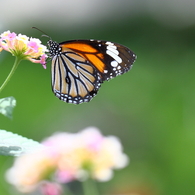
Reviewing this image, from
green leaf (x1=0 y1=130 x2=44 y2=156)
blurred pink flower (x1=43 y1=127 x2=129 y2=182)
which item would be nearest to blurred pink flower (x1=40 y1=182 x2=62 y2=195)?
blurred pink flower (x1=43 y1=127 x2=129 y2=182)

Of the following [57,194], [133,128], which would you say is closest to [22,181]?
[57,194]

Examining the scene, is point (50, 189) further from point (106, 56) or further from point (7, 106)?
point (106, 56)

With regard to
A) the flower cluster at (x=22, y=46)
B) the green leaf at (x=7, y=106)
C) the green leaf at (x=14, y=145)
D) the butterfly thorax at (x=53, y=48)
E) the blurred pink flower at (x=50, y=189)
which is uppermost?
the butterfly thorax at (x=53, y=48)

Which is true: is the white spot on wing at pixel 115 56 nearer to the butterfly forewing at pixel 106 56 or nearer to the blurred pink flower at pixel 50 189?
the butterfly forewing at pixel 106 56

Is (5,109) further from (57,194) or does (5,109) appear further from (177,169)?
(177,169)

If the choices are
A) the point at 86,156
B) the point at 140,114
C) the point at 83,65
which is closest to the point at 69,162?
the point at 86,156

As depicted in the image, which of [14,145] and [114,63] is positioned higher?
[114,63]

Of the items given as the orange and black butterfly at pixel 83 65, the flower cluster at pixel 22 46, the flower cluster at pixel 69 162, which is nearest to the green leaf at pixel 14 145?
the flower cluster at pixel 69 162
